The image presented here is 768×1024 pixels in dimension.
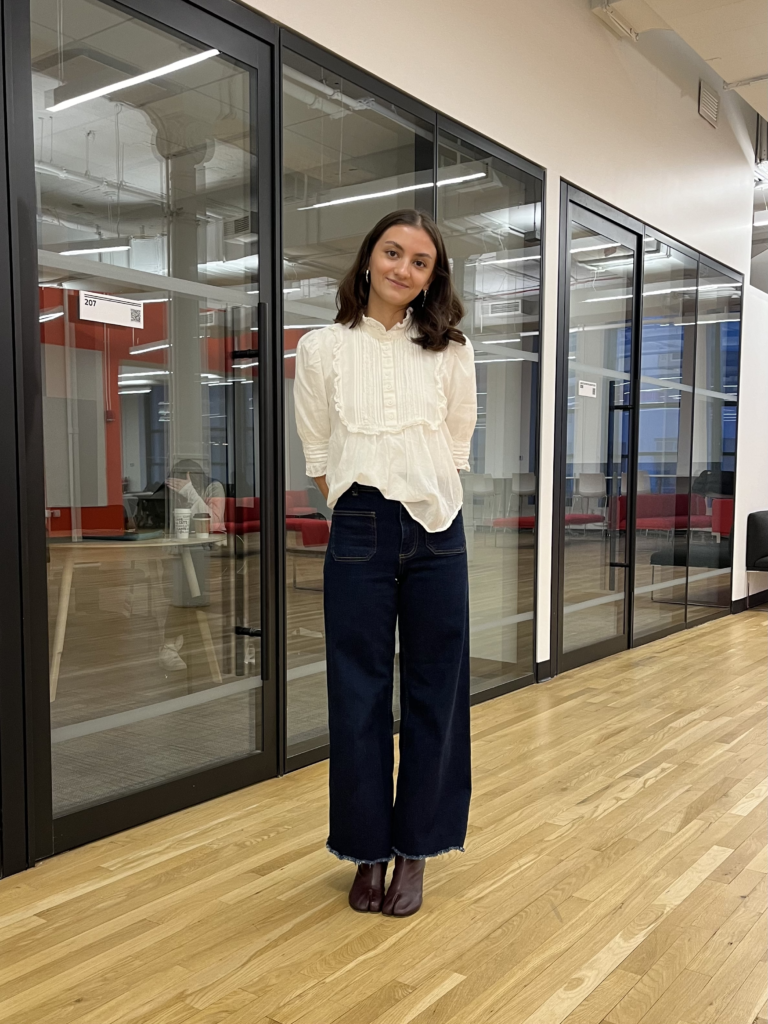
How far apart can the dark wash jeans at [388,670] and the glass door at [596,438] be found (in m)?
2.95

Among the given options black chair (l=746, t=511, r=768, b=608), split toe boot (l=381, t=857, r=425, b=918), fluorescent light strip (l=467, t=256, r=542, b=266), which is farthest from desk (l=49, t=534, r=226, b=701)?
black chair (l=746, t=511, r=768, b=608)

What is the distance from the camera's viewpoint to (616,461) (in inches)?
222

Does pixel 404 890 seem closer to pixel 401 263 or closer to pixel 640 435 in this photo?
pixel 401 263

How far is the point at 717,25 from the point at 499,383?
8.37ft

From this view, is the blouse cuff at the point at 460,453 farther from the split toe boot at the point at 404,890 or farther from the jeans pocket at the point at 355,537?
the split toe boot at the point at 404,890

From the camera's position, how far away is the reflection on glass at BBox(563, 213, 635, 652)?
5.16 m

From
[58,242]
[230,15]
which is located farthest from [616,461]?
[58,242]

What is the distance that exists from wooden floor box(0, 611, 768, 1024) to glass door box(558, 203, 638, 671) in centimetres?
194

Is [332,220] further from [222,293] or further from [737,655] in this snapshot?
[737,655]

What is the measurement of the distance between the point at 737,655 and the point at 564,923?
396cm

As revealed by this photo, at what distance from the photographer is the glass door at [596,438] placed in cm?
512

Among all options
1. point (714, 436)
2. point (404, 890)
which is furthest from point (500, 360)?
point (714, 436)

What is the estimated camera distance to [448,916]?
219 centimetres

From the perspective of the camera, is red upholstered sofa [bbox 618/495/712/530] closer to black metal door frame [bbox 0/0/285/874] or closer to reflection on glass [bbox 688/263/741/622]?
reflection on glass [bbox 688/263/741/622]
